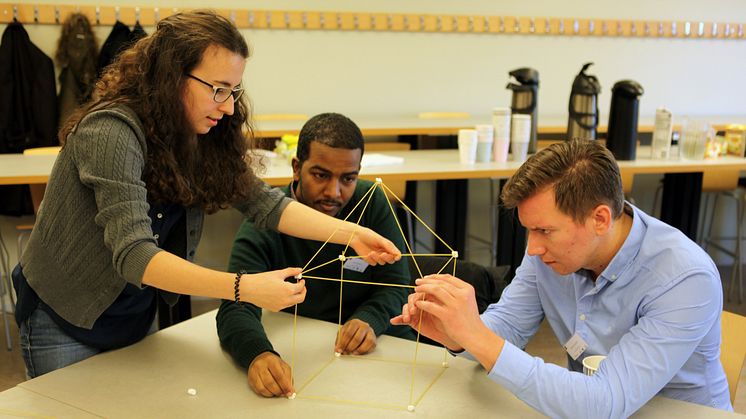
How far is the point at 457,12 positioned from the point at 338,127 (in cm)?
361

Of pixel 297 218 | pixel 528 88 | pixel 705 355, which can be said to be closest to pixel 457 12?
pixel 528 88

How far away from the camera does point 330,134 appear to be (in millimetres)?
1927

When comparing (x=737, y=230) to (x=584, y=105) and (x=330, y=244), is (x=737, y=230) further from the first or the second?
(x=330, y=244)

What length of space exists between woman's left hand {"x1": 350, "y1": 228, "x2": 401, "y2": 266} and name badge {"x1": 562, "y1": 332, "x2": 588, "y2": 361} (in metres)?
0.43

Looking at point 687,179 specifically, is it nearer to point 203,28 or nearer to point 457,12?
point 457,12

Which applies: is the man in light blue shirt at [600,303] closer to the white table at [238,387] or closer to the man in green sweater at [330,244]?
the white table at [238,387]

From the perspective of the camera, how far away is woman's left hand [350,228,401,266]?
1.59 m

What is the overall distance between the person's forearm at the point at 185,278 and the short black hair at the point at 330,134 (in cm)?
77

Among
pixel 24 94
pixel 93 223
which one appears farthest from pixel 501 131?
pixel 24 94

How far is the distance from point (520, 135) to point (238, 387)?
2428mm

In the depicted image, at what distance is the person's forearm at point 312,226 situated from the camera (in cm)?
166

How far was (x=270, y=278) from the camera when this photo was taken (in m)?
1.24

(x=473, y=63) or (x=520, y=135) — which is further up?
(x=473, y=63)

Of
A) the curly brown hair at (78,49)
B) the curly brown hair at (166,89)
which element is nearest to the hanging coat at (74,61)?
the curly brown hair at (78,49)
